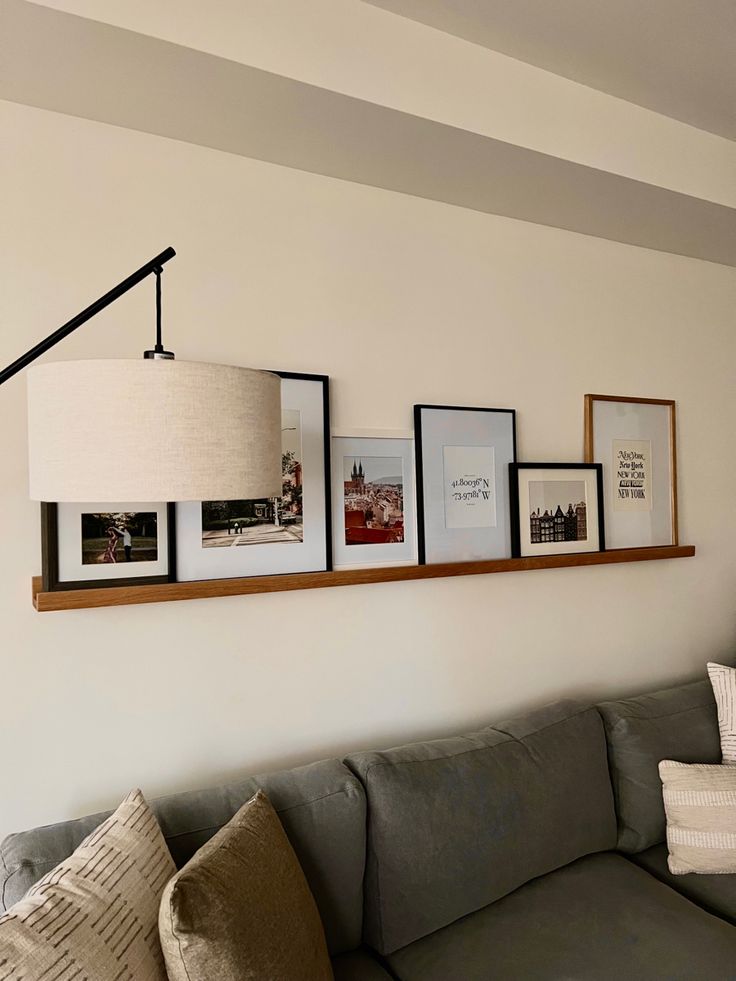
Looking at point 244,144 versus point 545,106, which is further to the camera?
point 545,106

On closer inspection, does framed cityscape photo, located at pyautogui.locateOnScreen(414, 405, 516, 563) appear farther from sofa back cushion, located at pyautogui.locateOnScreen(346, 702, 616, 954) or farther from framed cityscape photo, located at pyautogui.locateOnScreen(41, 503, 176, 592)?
framed cityscape photo, located at pyautogui.locateOnScreen(41, 503, 176, 592)

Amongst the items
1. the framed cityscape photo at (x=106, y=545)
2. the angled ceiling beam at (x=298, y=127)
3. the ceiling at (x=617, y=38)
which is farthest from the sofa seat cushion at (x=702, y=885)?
the ceiling at (x=617, y=38)

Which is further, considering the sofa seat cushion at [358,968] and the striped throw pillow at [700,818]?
the striped throw pillow at [700,818]

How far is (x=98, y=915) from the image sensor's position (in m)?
1.15

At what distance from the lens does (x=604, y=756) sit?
2.14m

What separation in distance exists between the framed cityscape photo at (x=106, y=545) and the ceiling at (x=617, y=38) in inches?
54.8

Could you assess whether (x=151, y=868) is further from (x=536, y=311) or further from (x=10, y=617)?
(x=536, y=311)

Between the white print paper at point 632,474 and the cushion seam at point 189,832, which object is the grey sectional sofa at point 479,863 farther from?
the white print paper at point 632,474

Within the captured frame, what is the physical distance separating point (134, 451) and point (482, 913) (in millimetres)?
1464

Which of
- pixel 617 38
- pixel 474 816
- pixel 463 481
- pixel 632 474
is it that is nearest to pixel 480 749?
pixel 474 816

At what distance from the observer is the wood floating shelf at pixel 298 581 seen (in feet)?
5.34

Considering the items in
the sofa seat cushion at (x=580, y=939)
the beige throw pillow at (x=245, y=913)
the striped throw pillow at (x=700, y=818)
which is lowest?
the sofa seat cushion at (x=580, y=939)

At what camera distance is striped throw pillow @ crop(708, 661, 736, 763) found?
7.38 feet

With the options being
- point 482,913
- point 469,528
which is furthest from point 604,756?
point 469,528
